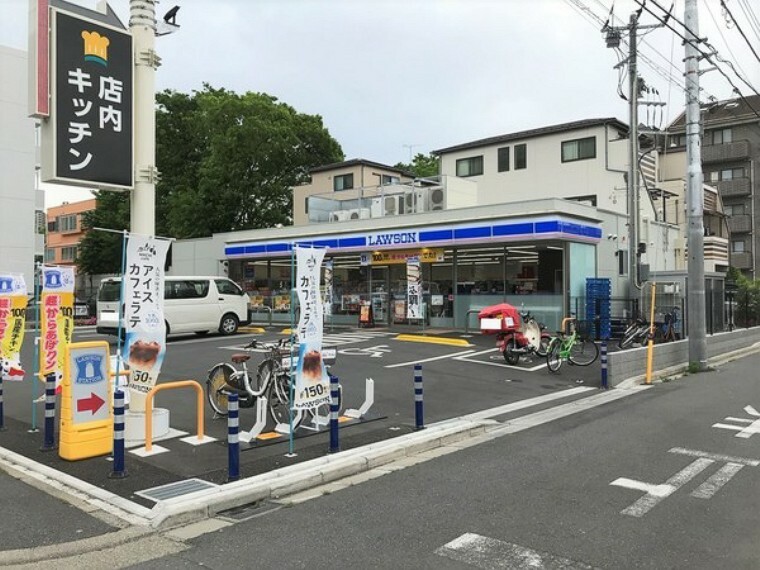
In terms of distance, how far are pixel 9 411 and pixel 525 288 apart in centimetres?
1511

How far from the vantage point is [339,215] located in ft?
89.4

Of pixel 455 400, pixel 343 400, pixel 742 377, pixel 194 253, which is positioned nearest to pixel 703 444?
pixel 455 400

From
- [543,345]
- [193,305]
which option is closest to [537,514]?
[543,345]

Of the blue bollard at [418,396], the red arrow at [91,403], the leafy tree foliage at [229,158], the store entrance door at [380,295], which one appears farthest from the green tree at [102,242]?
the blue bollard at [418,396]

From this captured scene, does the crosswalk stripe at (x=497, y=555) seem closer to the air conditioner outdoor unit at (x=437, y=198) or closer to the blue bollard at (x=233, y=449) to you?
the blue bollard at (x=233, y=449)

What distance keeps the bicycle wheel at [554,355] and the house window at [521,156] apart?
721 inches

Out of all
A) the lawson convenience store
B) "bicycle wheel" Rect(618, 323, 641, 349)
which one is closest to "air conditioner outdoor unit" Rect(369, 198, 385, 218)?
the lawson convenience store

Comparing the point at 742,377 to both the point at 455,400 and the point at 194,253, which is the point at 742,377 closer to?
the point at 455,400

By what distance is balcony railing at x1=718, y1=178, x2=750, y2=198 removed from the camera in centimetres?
4678

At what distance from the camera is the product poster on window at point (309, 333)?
739 centimetres

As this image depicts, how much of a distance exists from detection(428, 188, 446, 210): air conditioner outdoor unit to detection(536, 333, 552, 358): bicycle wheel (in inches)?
397

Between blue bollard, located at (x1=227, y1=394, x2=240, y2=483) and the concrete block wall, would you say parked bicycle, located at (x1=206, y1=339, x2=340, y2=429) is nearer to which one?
blue bollard, located at (x1=227, y1=394, x2=240, y2=483)

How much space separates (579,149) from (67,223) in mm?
60051

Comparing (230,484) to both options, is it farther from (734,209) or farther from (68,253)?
(68,253)
